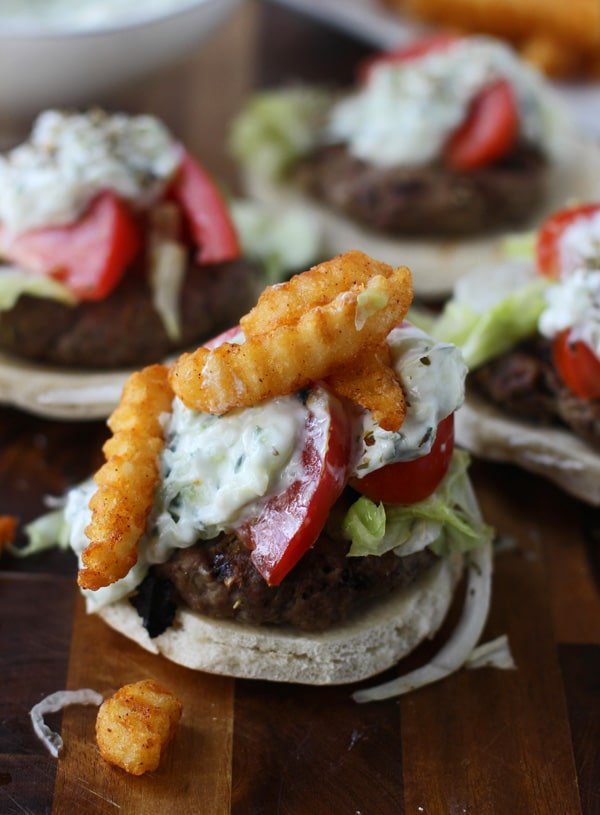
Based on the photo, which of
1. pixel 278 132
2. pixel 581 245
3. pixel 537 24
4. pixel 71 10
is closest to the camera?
pixel 581 245

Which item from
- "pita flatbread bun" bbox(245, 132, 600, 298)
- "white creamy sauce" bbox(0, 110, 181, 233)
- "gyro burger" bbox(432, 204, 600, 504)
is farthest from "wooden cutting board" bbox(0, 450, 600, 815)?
"pita flatbread bun" bbox(245, 132, 600, 298)

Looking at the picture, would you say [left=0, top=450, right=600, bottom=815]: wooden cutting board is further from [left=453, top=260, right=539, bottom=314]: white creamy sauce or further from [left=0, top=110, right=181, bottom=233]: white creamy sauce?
[left=0, top=110, right=181, bottom=233]: white creamy sauce

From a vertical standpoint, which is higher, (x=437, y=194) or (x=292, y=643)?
(x=437, y=194)

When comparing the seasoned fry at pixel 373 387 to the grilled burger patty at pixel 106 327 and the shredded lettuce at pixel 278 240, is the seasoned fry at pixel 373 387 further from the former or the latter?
the shredded lettuce at pixel 278 240

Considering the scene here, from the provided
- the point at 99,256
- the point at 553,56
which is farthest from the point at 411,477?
the point at 553,56

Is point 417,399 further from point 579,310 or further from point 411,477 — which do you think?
point 579,310

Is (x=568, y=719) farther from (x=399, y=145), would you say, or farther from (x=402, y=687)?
(x=399, y=145)
